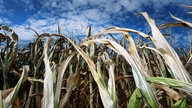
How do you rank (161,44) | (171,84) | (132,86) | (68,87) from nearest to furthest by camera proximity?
(171,84)
(161,44)
(68,87)
(132,86)

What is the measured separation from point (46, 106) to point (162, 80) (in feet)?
1.09

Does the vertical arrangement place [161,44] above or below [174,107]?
above

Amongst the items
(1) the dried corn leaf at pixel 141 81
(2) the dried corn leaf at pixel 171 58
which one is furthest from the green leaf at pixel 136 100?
(2) the dried corn leaf at pixel 171 58

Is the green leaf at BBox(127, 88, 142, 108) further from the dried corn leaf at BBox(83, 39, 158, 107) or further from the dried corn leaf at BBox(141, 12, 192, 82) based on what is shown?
the dried corn leaf at BBox(141, 12, 192, 82)

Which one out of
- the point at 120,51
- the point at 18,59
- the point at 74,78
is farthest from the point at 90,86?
the point at 18,59

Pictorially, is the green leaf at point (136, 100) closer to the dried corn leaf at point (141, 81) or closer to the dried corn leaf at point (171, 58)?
the dried corn leaf at point (141, 81)

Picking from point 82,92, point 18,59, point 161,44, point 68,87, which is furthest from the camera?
point 18,59

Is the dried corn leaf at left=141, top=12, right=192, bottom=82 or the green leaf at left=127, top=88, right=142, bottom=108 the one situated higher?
the dried corn leaf at left=141, top=12, right=192, bottom=82

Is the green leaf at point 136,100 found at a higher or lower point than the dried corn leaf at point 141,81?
lower

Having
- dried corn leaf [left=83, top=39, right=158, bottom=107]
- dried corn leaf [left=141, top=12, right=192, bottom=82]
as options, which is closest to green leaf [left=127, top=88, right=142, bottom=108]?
dried corn leaf [left=83, top=39, right=158, bottom=107]

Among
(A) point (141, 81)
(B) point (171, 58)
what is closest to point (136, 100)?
(A) point (141, 81)

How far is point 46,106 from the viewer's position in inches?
30.6

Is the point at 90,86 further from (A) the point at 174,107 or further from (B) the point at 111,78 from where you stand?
(A) the point at 174,107

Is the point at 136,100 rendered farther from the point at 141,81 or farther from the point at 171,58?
the point at 171,58
